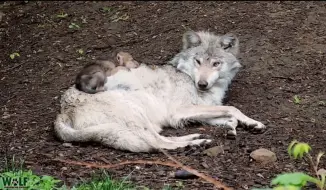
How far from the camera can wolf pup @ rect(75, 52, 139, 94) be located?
627 centimetres

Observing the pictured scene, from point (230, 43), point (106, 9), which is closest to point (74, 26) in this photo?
point (106, 9)

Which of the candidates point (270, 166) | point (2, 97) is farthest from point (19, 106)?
point (270, 166)

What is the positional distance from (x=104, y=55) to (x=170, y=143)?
10.0ft

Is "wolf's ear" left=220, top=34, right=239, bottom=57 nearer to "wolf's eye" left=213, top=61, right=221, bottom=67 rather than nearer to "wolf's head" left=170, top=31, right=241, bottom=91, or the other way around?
"wolf's head" left=170, top=31, right=241, bottom=91

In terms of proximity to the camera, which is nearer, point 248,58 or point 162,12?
point 248,58

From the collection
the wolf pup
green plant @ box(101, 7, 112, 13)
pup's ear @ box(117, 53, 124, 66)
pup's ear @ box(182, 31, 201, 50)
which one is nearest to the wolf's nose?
pup's ear @ box(182, 31, 201, 50)

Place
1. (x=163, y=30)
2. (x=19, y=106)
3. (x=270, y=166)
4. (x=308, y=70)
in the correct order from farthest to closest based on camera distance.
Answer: (x=163, y=30) → (x=308, y=70) → (x=19, y=106) → (x=270, y=166)

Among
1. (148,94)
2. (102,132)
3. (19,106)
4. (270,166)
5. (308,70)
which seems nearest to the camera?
(270,166)

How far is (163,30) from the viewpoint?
8.97 meters

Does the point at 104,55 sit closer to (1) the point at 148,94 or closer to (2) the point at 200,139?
(1) the point at 148,94

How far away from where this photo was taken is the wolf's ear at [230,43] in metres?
7.21

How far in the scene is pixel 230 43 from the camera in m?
7.28

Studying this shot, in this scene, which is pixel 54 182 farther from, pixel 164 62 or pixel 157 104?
pixel 164 62

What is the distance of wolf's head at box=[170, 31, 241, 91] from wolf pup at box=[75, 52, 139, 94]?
2.31 feet
